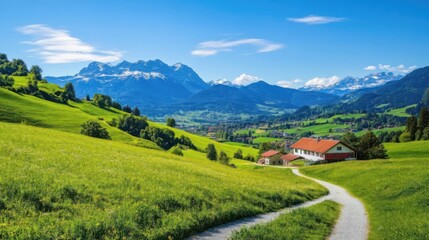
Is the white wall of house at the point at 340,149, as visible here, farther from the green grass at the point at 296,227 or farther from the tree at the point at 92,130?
the green grass at the point at 296,227

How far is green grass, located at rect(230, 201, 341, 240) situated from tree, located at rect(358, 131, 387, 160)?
88938 millimetres

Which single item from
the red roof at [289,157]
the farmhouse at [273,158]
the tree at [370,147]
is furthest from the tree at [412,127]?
the farmhouse at [273,158]

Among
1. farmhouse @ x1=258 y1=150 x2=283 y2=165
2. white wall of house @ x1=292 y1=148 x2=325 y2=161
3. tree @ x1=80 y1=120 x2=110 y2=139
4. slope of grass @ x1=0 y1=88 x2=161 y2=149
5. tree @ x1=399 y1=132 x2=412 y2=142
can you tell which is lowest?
farmhouse @ x1=258 y1=150 x2=283 y2=165

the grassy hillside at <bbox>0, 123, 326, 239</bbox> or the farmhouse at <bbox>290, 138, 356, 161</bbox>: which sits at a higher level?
the grassy hillside at <bbox>0, 123, 326, 239</bbox>

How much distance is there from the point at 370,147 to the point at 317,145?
18.8 m

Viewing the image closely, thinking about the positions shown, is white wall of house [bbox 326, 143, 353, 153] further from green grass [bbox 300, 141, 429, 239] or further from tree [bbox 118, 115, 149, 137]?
tree [bbox 118, 115, 149, 137]

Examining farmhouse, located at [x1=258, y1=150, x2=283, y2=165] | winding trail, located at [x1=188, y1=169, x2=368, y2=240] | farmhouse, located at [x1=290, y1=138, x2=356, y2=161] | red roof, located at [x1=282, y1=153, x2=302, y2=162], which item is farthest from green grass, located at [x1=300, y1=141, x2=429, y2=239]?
farmhouse, located at [x1=258, y1=150, x2=283, y2=165]

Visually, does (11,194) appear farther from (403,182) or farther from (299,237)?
(403,182)

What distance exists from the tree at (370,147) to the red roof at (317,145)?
322 inches

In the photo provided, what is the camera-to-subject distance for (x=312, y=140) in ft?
455

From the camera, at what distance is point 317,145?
130625 mm

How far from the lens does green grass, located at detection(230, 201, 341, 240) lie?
20.0m

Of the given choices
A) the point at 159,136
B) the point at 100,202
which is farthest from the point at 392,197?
the point at 159,136

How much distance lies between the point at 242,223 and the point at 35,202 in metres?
12.7
